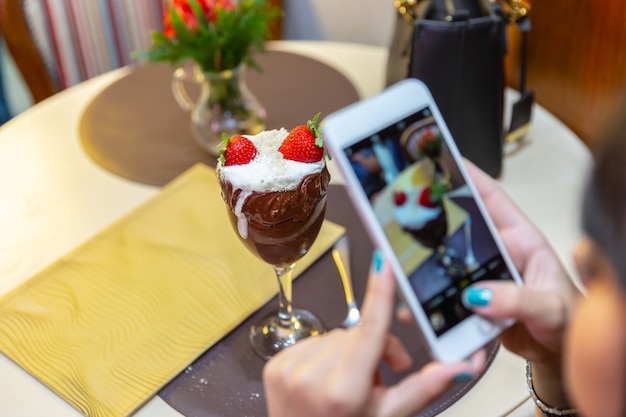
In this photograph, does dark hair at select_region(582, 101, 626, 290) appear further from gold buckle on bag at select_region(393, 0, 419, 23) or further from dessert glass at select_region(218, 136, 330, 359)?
gold buckle on bag at select_region(393, 0, 419, 23)

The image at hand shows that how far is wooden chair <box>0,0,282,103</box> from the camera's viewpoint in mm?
1586

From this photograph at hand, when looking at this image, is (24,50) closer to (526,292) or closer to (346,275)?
(346,275)

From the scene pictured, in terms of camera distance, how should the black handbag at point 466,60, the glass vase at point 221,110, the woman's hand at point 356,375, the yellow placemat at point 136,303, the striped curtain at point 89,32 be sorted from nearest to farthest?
1. the woman's hand at point 356,375
2. the yellow placemat at point 136,303
3. the black handbag at point 466,60
4. the glass vase at point 221,110
5. the striped curtain at point 89,32

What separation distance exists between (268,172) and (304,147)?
0.15ft

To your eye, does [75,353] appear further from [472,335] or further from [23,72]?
[23,72]

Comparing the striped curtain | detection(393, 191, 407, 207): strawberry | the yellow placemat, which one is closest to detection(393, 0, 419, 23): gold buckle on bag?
the yellow placemat

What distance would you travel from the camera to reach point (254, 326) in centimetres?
84

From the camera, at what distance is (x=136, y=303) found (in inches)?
34.1

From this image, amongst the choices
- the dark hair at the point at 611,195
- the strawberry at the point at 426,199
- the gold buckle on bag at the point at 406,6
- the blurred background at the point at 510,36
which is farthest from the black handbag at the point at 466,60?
the dark hair at the point at 611,195

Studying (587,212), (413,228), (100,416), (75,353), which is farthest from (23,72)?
(587,212)

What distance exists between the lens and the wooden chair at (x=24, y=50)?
1.59 m

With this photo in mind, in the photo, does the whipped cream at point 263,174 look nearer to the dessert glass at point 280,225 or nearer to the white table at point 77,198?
the dessert glass at point 280,225

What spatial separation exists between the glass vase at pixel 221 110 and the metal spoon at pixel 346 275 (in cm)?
30

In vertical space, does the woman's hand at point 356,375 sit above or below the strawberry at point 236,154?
below
